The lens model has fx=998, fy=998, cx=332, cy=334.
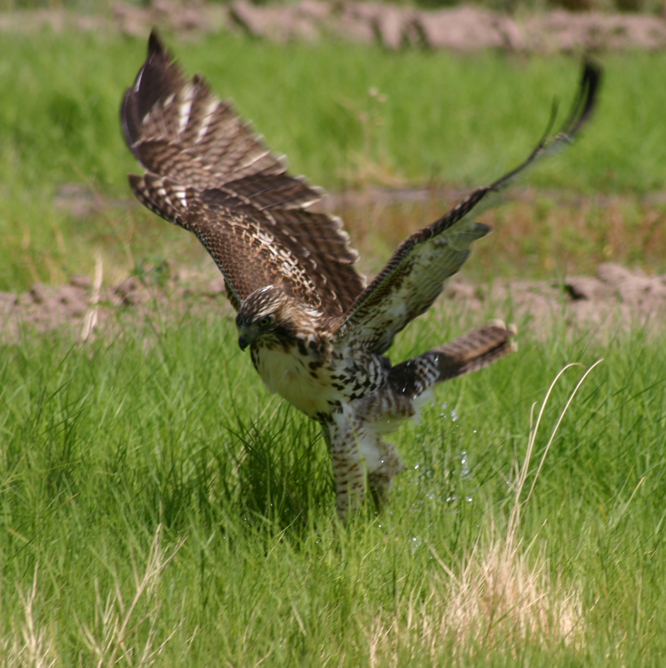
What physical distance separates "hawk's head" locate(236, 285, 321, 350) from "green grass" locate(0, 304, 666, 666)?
0.48 meters

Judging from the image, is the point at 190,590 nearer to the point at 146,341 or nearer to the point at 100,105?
the point at 146,341

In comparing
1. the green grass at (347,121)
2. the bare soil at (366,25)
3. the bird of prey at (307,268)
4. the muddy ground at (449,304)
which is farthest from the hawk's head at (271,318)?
the bare soil at (366,25)

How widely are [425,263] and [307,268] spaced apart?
1.14 meters

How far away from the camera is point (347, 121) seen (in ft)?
34.2

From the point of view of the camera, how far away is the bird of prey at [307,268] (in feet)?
11.2

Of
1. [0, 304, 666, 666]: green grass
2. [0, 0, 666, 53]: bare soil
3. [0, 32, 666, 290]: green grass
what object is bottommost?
[0, 304, 666, 666]: green grass

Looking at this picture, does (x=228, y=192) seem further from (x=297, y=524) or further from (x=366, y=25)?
(x=366, y=25)

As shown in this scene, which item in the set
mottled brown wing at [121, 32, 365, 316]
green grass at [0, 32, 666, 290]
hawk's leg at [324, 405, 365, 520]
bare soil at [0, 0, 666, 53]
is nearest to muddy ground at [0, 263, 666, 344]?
mottled brown wing at [121, 32, 365, 316]

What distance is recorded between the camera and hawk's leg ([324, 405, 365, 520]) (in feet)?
12.1

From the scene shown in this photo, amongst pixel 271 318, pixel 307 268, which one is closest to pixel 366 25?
pixel 307 268

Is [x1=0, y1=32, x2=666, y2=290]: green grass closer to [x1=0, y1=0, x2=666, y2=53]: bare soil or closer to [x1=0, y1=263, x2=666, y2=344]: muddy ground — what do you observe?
[x1=0, y1=263, x2=666, y2=344]: muddy ground

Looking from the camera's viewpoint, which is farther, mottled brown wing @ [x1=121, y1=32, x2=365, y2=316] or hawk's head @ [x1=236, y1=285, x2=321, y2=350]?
mottled brown wing @ [x1=121, y1=32, x2=365, y2=316]

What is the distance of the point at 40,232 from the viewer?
6.96 m

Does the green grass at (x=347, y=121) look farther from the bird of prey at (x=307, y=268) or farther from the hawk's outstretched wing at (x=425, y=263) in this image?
the hawk's outstretched wing at (x=425, y=263)
